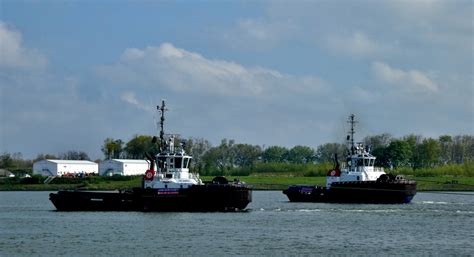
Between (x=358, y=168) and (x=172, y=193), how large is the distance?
95.9 ft

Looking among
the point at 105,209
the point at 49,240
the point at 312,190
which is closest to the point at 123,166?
the point at 312,190

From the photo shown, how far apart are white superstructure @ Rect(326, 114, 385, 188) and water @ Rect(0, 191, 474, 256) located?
1212 centimetres

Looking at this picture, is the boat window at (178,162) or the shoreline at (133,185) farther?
the shoreline at (133,185)

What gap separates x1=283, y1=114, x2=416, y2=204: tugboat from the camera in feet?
336

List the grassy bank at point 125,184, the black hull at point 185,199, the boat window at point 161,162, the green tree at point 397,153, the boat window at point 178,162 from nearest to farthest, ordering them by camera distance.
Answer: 1. the black hull at point 185,199
2. the boat window at point 178,162
3. the boat window at point 161,162
4. the grassy bank at point 125,184
5. the green tree at point 397,153

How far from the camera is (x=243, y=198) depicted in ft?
277

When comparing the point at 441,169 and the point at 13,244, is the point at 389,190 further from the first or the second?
the point at 441,169

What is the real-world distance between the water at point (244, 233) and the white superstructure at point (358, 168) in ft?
39.8

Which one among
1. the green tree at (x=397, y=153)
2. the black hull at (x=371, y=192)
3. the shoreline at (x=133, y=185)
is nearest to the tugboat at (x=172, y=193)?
the black hull at (x=371, y=192)

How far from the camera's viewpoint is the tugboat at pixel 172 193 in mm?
83250

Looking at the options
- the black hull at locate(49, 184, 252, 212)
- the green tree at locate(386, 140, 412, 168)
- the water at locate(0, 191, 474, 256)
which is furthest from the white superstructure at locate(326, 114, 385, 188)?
the green tree at locate(386, 140, 412, 168)

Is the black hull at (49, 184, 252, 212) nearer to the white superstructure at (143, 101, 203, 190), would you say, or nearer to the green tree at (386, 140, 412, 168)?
the white superstructure at (143, 101, 203, 190)

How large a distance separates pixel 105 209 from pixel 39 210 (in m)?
10.5

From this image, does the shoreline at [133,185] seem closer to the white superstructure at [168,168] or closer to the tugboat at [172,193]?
the tugboat at [172,193]
